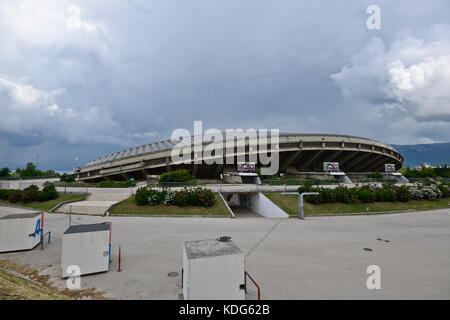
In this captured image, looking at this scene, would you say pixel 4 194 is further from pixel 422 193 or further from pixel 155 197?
pixel 422 193

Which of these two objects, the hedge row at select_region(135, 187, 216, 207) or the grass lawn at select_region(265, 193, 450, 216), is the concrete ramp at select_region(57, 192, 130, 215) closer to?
the hedge row at select_region(135, 187, 216, 207)

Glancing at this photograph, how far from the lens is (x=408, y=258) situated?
28.5 ft

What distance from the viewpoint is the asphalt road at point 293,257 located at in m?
6.07

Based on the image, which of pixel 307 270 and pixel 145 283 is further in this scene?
pixel 307 270

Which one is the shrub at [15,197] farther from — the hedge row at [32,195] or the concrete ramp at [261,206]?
the concrete ramp at [261,206]

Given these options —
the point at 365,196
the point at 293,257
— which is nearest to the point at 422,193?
the point at 365,196

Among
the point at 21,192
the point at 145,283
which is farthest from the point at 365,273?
the point at 21,192

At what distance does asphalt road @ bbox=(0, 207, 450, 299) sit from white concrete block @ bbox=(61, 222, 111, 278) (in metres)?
0.34

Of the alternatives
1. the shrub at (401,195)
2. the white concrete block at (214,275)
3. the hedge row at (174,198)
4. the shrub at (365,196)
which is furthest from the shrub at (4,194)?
the shrub at (401,195)

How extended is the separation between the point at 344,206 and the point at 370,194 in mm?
4003

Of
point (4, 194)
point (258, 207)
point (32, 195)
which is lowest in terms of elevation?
point (258, 207)

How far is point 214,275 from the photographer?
4.86m
